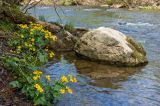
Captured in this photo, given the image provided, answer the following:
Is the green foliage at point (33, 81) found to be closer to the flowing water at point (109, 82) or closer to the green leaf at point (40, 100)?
the green leaf at point (40, 100)

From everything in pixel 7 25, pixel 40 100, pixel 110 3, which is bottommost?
pixel 110 3

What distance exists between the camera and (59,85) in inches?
205

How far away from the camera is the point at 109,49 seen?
9.18 metres

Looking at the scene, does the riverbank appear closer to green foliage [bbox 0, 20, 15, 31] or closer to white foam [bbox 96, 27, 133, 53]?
green foliage [bbox 0, 20, 15, 31]

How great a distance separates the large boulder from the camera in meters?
9.12

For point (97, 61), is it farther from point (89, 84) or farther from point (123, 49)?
point (89, 84)

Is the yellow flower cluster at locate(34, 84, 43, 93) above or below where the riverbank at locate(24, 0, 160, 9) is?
above

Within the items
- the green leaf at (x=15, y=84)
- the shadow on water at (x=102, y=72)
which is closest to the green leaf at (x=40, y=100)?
the green leaf at (x=15, y=84)

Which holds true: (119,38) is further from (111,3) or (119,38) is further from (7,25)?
(111,3)

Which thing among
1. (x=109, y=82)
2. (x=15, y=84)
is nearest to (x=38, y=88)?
(x=15, y=84)

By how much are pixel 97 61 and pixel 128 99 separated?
2831mm

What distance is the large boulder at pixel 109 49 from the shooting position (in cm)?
912

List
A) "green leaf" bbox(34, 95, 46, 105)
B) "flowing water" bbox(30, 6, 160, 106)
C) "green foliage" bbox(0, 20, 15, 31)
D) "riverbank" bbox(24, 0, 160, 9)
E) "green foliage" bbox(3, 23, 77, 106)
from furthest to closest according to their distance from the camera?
1. "riverbank" bbox(24, 0, 160, 9)
2. "green foliage" bbox(0, 20, 15, 31)
3. "flowing water" bbox(30, 6, 160, 106)
4. "green foliage" bbox(3, 23, 77, 106)
5. "green leaf" bbox(34, 95, 46, 105)

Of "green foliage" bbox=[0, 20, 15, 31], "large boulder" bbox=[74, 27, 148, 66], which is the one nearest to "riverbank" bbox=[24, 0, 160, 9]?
"green foliage" bbox=[0, 20, 15, 31]
